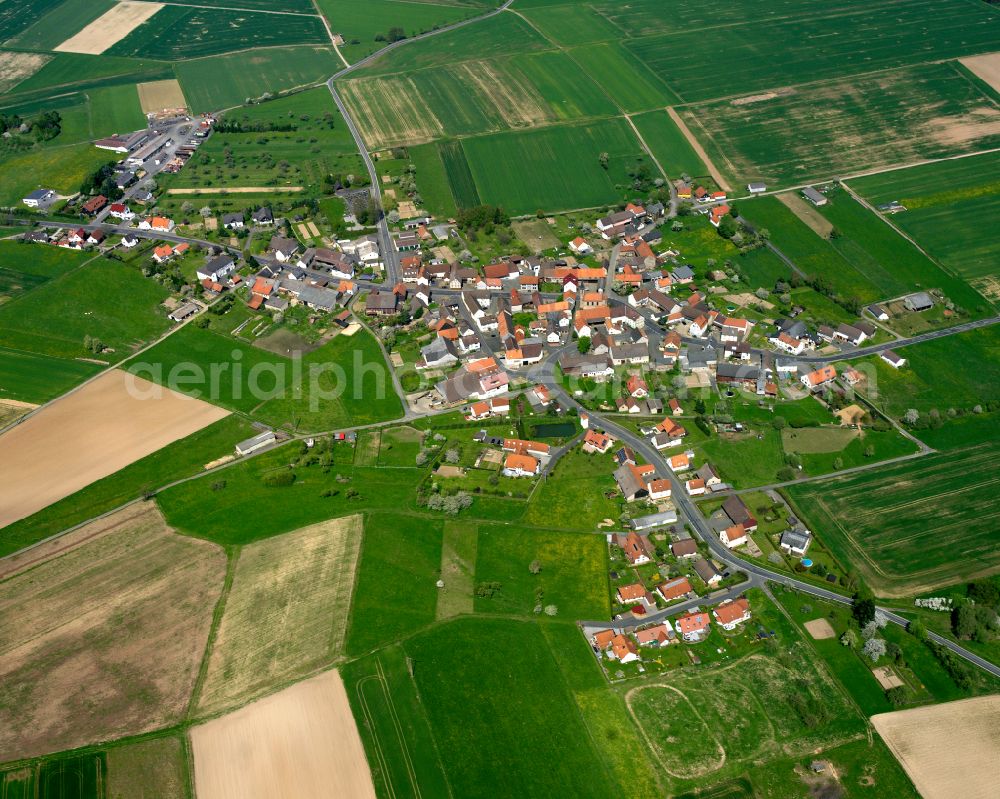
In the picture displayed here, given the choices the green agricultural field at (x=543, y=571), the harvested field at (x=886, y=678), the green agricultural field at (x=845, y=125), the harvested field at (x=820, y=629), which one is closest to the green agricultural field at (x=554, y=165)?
the green agricultural field at (x=845, y=125)

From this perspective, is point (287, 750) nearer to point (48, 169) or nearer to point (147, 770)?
point (147, 770)

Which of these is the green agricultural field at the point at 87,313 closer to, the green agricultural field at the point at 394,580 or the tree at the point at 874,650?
A: the green agricultural field at the point at 394,580

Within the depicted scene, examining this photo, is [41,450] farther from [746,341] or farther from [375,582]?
[746,341]

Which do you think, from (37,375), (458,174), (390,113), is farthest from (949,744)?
(390,113)

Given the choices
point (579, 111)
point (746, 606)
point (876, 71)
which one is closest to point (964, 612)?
point (746, 606)

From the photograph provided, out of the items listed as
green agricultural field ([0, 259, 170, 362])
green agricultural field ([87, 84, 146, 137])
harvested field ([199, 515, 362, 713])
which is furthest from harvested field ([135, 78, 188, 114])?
harvested field ([199, 515, 362, 713])

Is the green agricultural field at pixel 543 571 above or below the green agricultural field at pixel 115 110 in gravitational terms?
below
